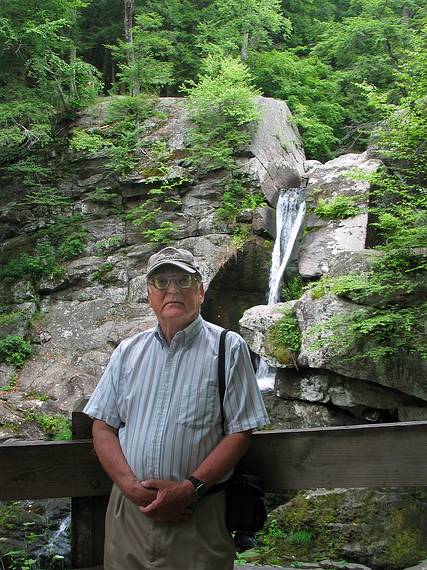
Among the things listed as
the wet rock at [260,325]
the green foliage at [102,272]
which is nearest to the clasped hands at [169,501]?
the wet rock at [260,325]

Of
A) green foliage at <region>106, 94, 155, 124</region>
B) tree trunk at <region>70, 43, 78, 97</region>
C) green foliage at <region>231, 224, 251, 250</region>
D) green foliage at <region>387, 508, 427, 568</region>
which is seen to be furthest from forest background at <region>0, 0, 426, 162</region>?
green foliage at <region>387, 508, 427, 568</region>

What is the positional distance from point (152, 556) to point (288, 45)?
89.5 ft

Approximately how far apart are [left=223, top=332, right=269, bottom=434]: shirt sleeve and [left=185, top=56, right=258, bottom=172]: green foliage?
13810mm

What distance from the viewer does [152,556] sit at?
2.12 metres

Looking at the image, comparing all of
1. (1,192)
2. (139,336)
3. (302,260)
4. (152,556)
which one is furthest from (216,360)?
(1,192)

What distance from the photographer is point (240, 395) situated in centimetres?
221

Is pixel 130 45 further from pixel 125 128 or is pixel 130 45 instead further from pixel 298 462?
pixel 298 462

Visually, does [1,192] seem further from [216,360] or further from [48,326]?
[216,360]

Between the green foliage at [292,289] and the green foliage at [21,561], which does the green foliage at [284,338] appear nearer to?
the green foliage at [292,289]

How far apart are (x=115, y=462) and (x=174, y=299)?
2.20 ft

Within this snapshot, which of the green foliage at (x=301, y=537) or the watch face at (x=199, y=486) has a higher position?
the watch face at (x=199, y=486)

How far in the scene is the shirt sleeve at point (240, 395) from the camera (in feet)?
7.14

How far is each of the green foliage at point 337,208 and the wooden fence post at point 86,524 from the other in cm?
1157

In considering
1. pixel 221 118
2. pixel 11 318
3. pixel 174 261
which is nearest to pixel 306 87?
pixel 221 118
